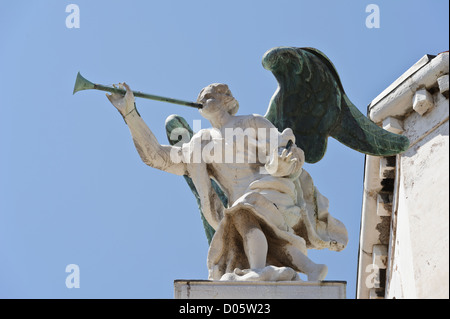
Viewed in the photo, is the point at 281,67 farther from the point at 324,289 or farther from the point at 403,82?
the point at 324,289

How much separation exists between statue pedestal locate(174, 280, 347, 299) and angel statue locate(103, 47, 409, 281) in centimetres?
13

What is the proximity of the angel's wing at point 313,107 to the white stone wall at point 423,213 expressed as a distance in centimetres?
41

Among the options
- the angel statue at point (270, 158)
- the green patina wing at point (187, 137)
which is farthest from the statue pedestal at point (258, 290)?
the green patina wing at point (187, 137)

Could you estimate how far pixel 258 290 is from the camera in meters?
14.0

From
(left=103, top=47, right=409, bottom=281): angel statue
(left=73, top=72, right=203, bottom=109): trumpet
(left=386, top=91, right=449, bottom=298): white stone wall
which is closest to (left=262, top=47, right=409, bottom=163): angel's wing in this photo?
(left=103, top=47, right=409, bottom=281): angel statue

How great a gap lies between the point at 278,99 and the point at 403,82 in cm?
148

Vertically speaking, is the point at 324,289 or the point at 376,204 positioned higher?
the point at 376,204

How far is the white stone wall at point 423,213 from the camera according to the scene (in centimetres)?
1509

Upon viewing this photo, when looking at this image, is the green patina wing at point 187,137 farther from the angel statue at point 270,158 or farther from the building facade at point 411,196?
the building facade at point 411,196

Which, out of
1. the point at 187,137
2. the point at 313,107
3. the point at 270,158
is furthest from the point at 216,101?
Answer: the point at 313,107

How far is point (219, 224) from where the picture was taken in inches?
579
